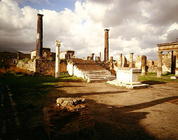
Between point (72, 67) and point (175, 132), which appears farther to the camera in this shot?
point (72, 67)

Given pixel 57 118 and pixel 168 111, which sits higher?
pixel 57 118

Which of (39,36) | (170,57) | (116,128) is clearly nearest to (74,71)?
(39,36)

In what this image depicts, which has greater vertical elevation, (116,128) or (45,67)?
(45,67)

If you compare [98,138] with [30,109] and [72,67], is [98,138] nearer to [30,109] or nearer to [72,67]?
[30,109]

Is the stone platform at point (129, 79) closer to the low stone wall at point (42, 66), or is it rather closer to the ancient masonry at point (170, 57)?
the low stone wall at point (42, 66)

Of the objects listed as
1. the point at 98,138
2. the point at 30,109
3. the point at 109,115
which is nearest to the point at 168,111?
the point at 109,115

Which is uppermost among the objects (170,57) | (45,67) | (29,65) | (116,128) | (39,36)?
(39,36)

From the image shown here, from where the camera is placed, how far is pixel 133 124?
12.2 feet

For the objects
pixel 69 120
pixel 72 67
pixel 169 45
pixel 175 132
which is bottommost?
pixel 175 132

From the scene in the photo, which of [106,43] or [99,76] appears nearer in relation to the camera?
[99,76]

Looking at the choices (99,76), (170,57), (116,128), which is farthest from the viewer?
(170,57)

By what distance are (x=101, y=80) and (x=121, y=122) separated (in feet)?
34.2

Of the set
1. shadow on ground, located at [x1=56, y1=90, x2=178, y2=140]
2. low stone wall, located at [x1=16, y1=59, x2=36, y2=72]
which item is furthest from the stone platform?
low stone wall, located at [x1=16, y1=59, x2=36, y2=72]

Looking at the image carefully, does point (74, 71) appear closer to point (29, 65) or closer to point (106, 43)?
point (29, 65)
